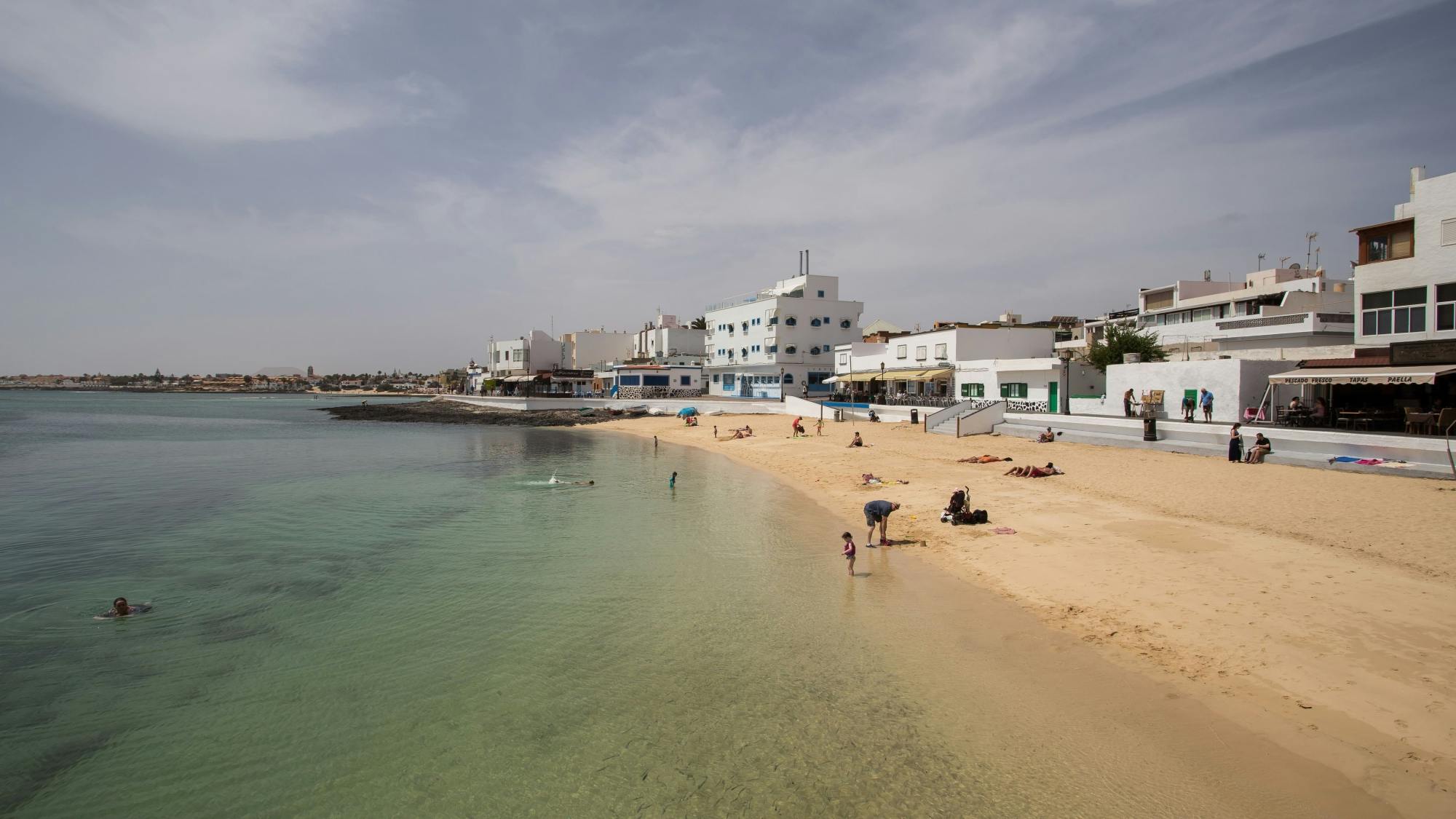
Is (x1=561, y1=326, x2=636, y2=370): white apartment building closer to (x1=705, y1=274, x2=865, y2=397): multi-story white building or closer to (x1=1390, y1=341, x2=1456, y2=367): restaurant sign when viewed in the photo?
(x1=705, y1=274, x2=865, y2=397): multi-story white building

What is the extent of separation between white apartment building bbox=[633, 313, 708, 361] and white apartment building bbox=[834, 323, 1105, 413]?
116 ft

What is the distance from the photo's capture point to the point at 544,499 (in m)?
25.4

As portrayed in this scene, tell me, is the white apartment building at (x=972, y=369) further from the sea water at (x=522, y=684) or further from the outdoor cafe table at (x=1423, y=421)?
the sea water at (x=522, y=684)

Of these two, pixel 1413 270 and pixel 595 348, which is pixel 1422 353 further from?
pixel 595 348

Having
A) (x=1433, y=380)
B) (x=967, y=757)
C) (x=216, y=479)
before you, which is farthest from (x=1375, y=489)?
(x=216, y=479)

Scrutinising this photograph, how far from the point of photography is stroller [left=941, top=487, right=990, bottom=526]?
18.2 meters

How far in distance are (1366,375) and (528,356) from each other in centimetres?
8876

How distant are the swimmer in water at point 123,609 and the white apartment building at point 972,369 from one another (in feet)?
126

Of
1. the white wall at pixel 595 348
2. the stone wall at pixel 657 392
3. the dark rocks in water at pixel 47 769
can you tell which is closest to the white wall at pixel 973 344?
the stone wall at pixel 657 392

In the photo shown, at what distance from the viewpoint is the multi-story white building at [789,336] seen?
6781 cm

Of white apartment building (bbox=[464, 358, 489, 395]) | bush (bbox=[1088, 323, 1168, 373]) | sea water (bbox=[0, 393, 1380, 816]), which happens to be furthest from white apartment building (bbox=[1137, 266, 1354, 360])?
white apartment building (bbox=[464, 358, 489, 395])

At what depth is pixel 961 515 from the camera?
18.2 metres

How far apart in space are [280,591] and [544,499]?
11.1 m

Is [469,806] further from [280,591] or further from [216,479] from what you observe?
[216,479]
